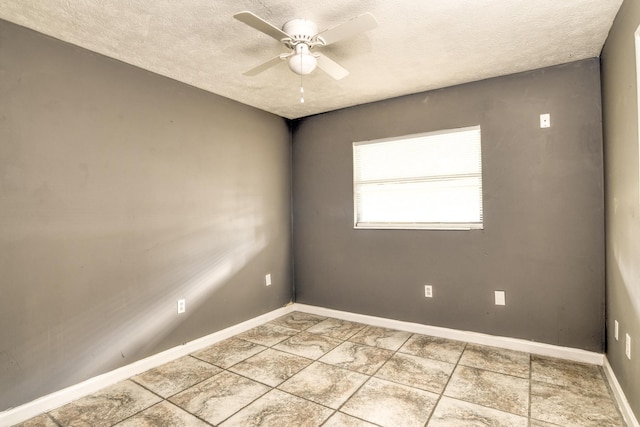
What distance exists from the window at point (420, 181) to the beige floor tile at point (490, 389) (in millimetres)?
1238

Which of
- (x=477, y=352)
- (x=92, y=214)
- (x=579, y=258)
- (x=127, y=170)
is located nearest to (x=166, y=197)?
(x=127, y=170)

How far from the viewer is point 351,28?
1.77 m

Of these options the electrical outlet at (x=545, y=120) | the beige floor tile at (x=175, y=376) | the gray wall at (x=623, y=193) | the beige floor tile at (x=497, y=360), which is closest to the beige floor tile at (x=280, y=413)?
the beige floor tile at (x=175, y=376)

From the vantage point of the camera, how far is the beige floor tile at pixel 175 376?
2.33 meters

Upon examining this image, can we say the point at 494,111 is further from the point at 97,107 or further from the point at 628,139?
the point at 97,107

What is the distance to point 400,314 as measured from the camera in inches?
135

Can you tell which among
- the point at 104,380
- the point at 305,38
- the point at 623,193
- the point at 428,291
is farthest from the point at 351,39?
the point at 104,380

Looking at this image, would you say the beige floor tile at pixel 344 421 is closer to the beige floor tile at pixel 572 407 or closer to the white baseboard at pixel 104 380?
the beige floor tile at pixel 572 407

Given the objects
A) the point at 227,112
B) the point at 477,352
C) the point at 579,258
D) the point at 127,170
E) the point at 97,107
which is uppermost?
the point at 227,112

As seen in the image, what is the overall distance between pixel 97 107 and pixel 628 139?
336 cm

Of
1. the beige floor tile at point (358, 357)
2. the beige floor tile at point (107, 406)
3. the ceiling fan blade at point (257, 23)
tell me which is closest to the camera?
the ceiling fan blade at point (257, 23)

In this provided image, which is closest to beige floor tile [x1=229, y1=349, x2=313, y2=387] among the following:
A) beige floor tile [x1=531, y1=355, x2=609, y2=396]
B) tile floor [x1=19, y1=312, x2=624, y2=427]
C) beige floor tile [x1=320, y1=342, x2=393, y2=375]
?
tile floor [x1=19, y1=312, x2=624, y2=427]

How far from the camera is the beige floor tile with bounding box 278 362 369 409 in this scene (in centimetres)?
217

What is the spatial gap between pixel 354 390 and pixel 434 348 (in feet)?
3.32
